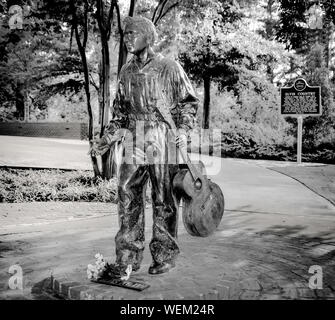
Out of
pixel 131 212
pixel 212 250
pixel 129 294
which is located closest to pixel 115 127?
pixel 131 212

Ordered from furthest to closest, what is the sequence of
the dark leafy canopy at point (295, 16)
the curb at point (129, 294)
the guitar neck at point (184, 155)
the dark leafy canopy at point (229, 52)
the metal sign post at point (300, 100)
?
1. the dark leafy canopy at point (229, 52)
2. the metal sign post at point (300, 100)
3. the dark leafy canopy at point (295, 16)
4. the guitar neck at point (184, 155)
5. the curb at point (129, 294)

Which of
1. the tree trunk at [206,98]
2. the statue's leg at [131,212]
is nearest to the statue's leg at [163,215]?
the statue's leg at [131,212]

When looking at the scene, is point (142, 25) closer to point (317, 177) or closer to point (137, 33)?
point (137, 33)

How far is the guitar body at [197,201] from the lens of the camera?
388cm

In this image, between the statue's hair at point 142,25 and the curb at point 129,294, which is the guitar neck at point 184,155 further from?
the curb at point 129,294

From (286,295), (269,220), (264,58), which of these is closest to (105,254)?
(286,295)

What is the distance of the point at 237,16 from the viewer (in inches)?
899

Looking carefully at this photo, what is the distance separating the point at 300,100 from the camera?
1759 centimetres

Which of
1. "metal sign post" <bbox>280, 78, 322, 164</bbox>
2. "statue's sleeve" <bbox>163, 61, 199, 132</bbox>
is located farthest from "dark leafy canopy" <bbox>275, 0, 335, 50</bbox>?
"metal sign post" <bbox>280, 78, 322, 164</bbox>

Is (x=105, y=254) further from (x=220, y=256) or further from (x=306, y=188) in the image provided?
(x=306, y=188)

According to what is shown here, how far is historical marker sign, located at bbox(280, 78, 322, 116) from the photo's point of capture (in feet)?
57.4

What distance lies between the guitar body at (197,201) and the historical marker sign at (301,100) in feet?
47.5

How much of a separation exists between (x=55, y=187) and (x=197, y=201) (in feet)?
24.2

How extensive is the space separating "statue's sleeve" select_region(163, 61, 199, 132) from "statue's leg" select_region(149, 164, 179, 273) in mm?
444
